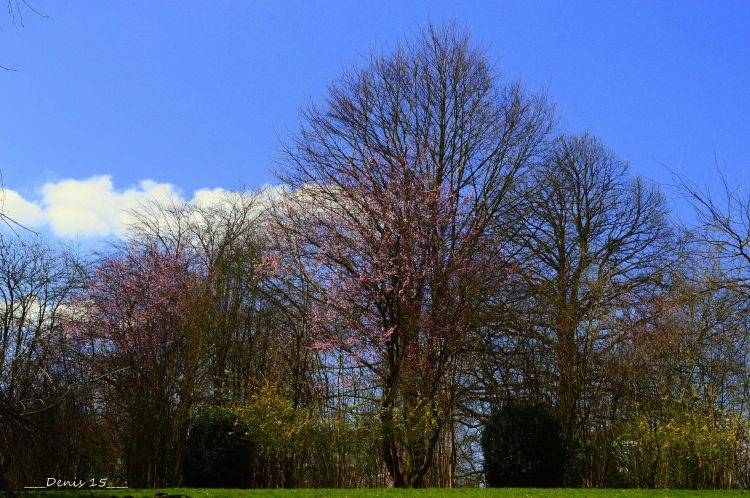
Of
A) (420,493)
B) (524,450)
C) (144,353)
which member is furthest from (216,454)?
(524,450)

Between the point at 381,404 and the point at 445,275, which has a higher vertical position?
the point at 445,275

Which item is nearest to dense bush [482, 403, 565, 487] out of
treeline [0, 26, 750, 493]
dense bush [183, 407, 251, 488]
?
treeline [0, 26, 750, 493]

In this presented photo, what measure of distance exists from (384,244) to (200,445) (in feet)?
15.8

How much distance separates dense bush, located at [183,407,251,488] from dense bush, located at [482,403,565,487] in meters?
4.36

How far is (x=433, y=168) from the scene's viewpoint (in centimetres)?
1457

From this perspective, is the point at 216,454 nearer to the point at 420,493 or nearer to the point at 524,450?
the point at 420,493

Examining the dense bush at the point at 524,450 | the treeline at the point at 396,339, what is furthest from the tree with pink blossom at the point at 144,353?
the dense bush at the point at 524,450

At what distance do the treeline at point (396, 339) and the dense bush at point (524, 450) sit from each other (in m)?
0.09

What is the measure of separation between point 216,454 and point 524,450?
530 centimetres

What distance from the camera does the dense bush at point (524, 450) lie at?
12164mm

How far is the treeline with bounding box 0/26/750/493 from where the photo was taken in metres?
12.9

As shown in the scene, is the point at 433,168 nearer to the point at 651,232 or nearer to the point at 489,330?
the point at 489,330

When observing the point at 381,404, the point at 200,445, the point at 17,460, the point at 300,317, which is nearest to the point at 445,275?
the point at 381,404

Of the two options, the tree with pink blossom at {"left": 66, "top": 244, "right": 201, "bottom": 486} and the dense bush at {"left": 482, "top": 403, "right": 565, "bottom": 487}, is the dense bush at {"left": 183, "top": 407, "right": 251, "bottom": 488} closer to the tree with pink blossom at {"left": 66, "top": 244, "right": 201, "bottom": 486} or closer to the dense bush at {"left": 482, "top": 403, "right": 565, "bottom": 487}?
the tree with pink blossom at {"left": 66, "top": 244, "right": 201, "bottom": 486}
